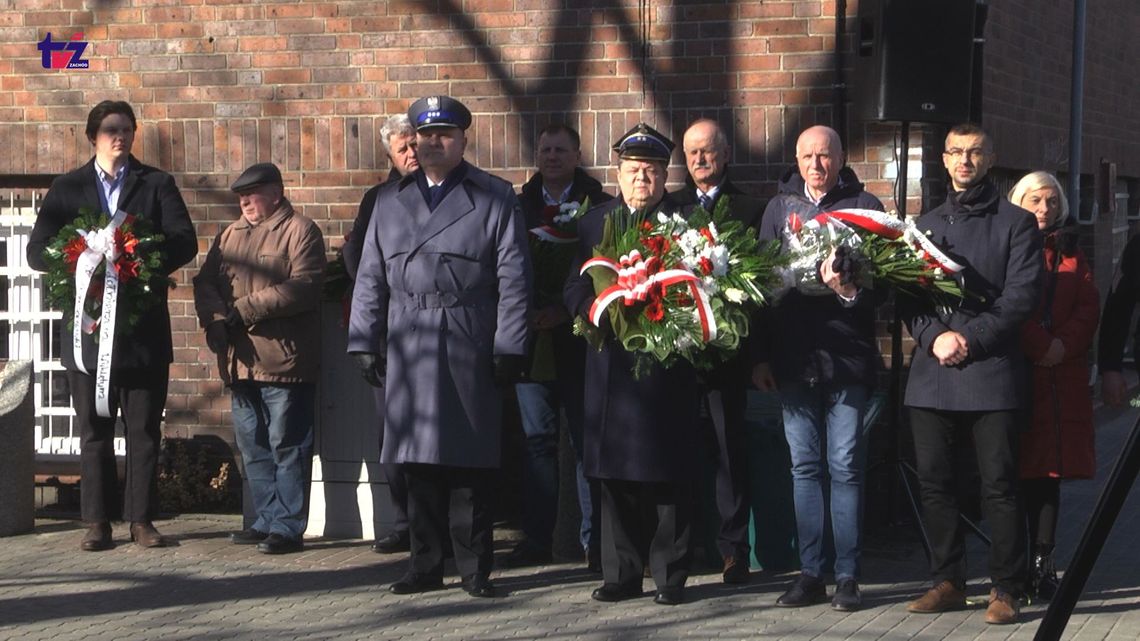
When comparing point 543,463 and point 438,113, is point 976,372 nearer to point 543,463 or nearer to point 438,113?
point 543,463

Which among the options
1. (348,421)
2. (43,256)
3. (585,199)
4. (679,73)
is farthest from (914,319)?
(43,256)

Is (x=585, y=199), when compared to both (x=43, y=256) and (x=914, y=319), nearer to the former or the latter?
(x=914, y=319)

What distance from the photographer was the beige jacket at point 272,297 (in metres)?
8.38

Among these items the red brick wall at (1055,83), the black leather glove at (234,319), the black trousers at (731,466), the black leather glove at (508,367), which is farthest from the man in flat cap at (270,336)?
the red brick wall at (1055,83)

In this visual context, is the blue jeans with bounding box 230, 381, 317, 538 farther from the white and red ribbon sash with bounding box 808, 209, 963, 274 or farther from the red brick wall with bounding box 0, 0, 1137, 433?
the white and red ribbon sash with bounding box 808, 209, 963, 274

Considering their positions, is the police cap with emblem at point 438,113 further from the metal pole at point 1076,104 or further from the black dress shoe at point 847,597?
the metal pole at point 1076,104

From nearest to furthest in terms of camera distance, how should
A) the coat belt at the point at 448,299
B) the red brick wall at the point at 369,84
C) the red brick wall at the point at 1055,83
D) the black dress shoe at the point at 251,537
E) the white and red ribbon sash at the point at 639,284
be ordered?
the white and red ribbon sash at the point at 639,284, the coat belt at the point at 448,299, the black dress shoe at the point at 251,537, the red brick wall at the point at 369,84, the red brick wall at the point at 1055,83

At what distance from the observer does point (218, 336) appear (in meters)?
8.49

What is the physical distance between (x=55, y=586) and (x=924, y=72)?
4684 millimetres

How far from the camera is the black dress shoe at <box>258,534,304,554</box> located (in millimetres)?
8422

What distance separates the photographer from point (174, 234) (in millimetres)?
8523

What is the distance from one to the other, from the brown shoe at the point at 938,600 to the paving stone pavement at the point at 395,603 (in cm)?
5

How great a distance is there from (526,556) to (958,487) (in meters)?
2.08

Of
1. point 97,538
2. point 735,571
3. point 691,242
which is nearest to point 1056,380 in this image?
point 735,571
